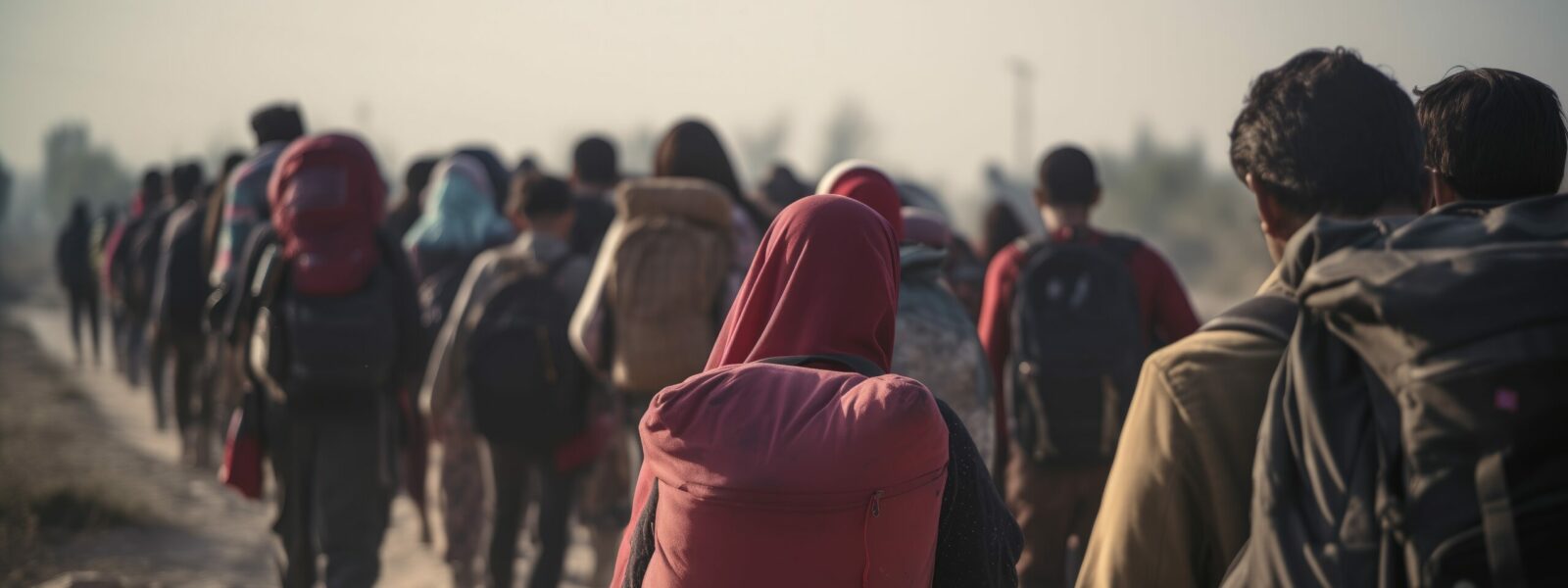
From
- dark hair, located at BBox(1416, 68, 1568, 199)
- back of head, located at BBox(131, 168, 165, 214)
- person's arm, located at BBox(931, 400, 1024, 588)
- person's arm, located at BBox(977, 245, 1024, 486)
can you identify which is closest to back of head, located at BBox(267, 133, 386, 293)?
person's arm, located at BBox(977, 245, 1024, 486)

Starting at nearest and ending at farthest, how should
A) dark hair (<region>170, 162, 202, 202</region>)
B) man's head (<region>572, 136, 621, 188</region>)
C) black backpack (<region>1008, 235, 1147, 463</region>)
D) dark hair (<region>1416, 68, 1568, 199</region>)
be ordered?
dark hair (<region>1416, 68, 1568, 199</region>), black backpack (<region>1008, 235, 1147, 463</region>), man's head (<region>572, 136, 621, 188</region>), dark hair (<region>170, 162, 202, 202</region>)

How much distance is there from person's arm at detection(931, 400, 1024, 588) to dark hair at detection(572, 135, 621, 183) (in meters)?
5.34

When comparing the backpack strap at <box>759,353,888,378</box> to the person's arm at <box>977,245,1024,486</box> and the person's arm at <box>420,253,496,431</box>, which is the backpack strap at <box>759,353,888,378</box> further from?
the person's arm at <box>420,253,496,431</box>

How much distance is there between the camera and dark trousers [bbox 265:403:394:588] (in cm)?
494

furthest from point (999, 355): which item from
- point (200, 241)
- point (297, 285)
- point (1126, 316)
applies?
point (200, 241)

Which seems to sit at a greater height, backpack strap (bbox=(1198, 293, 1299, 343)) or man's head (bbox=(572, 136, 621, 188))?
backpack strap (bbox=(1198, 293, 1299, 343))

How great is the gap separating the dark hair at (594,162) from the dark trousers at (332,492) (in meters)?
2.59

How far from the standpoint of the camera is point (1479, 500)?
1.55 metres

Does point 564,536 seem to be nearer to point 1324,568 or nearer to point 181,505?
point 1324,568

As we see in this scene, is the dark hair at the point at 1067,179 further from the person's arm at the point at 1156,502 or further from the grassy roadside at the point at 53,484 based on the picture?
the grassy roadside at the point at 53,484

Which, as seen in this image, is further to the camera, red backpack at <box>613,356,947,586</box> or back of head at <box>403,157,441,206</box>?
back of head at <box>403,157,441,206</box>

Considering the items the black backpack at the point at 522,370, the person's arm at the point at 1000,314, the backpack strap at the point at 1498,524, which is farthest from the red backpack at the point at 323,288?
the backpack strap at the point at 1498,524

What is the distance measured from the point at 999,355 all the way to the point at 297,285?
250cm

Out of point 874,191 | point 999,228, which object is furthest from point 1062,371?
point 999,228
